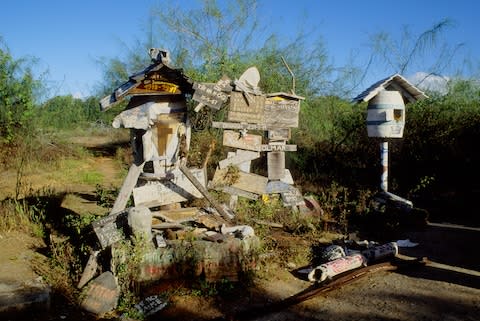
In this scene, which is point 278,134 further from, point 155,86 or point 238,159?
point 155,86

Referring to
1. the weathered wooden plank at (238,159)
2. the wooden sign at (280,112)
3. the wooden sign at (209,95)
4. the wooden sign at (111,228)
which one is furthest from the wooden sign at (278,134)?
the wooden sign at (111,228)

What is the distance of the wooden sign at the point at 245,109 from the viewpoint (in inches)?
310

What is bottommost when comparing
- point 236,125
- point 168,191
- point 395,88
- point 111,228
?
point 111,228

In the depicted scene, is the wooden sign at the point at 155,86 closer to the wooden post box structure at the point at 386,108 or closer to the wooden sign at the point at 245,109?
the wooden sign at the point at 245,109

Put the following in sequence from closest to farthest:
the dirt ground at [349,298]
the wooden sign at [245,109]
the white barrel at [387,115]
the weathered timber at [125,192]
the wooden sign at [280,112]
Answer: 1. the dirt ground at [349,298]
2. the weathered timber at [125,192]
3. the wooden sign at [245,109]
4. the wooden sign at [280,112]
5. the white barrel at [387,115]

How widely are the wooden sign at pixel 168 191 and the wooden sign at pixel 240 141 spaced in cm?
124

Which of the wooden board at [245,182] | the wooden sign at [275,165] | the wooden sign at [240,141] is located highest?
the wooden sign at [240,141]

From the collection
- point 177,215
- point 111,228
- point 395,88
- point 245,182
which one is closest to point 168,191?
point 177,215

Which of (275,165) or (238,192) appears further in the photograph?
(275,165)

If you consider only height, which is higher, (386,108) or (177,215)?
(386,108)

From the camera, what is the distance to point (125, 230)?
18.6 feet

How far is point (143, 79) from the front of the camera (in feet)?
19.6

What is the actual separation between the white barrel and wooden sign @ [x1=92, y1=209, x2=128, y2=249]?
5.75 m

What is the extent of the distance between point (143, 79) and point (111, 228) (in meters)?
2.22
